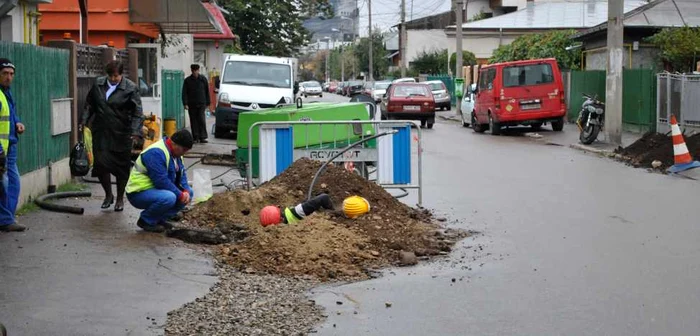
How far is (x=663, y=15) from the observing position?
35.7 metres

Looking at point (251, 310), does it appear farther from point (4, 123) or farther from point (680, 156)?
point (680, 156)

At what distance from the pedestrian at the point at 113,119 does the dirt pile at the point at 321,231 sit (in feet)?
3.89

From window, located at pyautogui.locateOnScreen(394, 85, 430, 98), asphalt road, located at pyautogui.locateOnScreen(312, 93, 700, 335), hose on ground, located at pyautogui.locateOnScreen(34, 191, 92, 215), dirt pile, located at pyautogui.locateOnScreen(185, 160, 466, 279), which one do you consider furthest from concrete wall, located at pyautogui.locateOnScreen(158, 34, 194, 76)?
dirt pile, located at pyautogui.locateOnScreen(185, 160, 466, 279)

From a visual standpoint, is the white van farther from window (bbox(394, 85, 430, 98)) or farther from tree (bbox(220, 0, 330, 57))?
tree (bbox(220, 0, 330, 57))

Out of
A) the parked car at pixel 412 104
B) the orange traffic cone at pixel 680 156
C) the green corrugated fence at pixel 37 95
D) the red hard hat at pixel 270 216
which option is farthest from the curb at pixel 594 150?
the red hard hat at pixel 270 216

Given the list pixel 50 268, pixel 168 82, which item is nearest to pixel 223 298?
pixel 50 268

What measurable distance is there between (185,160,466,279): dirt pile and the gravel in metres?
0.46

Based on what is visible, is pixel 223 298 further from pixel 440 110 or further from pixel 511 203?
pixel 440 110

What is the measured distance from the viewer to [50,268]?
29.6 feet

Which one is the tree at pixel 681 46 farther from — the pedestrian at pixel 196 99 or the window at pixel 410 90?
the pedestrian at pixel 196 99

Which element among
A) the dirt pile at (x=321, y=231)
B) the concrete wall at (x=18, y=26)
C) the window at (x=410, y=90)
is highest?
the concrete wall at (x=18, y=26)

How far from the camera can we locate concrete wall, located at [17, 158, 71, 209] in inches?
490

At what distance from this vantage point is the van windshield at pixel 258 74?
96.2ft

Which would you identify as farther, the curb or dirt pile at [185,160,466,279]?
the curb
